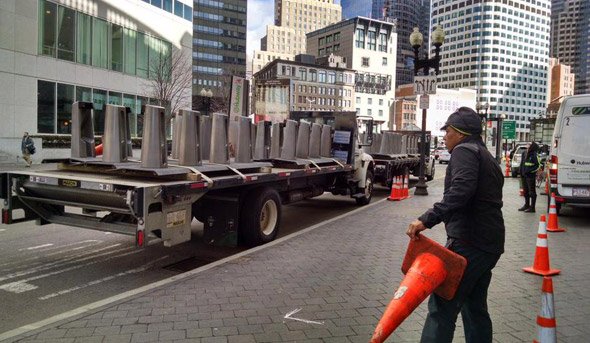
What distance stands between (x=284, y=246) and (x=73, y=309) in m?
3.57

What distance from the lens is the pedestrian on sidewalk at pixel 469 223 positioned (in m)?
3.35

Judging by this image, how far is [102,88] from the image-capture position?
2970 cm

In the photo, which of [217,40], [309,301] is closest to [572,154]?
[309,301]

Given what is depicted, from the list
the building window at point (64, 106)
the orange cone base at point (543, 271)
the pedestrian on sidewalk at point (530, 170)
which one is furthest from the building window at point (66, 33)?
the orange cone base at point (543, 271)

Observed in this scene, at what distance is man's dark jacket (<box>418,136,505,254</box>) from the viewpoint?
3344 millimetres

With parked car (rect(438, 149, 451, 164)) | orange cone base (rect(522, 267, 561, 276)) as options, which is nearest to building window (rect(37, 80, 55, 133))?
orange cone base (rect(522, 267, 561, 276))

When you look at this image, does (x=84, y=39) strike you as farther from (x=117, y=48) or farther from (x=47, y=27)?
(x=117, y=48)

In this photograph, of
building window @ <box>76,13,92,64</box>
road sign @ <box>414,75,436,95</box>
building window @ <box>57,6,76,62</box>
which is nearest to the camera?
road sign @ <box>414,75,436,95</box>

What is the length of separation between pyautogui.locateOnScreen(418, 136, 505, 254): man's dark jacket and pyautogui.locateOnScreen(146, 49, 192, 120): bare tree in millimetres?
28250

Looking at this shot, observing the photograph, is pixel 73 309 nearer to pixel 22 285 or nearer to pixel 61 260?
pixel 22 285

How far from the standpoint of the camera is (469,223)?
3.43 m

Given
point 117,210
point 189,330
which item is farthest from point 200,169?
point 189,330

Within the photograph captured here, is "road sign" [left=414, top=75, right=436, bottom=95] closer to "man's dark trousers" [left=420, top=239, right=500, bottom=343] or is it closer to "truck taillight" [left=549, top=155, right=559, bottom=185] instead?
"truck taillight" [left=549, top=155, right=559, bottom=185]

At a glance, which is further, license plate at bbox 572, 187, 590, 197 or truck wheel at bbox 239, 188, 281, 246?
license plate at bbox 572, 187, 590, 197
